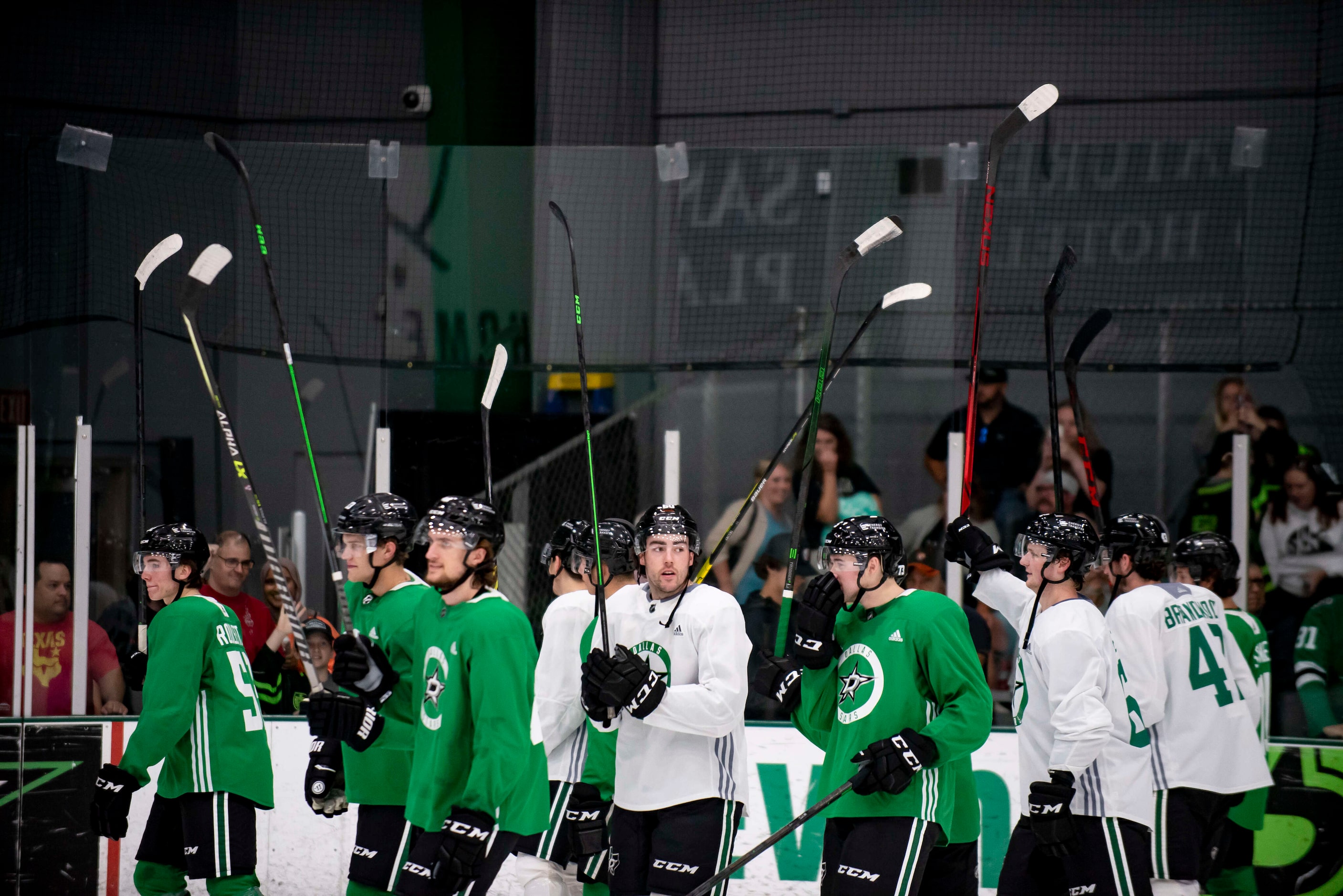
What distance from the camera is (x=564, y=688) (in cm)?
377

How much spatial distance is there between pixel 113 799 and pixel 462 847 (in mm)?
1443

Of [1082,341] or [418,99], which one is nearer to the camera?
[1082,341]

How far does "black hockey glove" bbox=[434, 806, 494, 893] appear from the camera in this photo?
2.98 metres

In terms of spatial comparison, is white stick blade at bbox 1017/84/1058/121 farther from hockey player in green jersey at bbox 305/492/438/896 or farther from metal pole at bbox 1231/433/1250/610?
metal pole at bbox 1231/433/1250/610

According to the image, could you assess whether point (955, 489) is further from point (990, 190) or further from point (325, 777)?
point (325, 777)

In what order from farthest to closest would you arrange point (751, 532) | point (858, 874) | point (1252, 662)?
point (751, 532)
point (1252, 662)
point (858, 874)

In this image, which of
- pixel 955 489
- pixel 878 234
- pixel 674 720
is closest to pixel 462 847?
pixel 674 720

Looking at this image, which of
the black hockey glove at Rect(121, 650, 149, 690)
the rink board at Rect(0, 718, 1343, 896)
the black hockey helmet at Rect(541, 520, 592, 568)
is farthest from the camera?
the rink board at Rect(0, 718, 1343, 896)

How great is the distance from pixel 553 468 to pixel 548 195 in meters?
1.07

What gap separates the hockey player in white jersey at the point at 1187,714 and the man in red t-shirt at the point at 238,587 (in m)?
3.06

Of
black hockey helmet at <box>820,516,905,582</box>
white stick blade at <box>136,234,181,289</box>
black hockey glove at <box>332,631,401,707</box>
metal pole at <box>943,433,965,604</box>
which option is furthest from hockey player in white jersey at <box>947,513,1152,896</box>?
white stick blade at <box>136,234,181,289</box>

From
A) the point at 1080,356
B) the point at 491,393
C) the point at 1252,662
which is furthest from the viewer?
the point at 1252,662

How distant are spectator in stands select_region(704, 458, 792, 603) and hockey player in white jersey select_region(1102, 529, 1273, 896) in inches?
63.4

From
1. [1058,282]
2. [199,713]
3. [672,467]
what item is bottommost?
[199,713]
